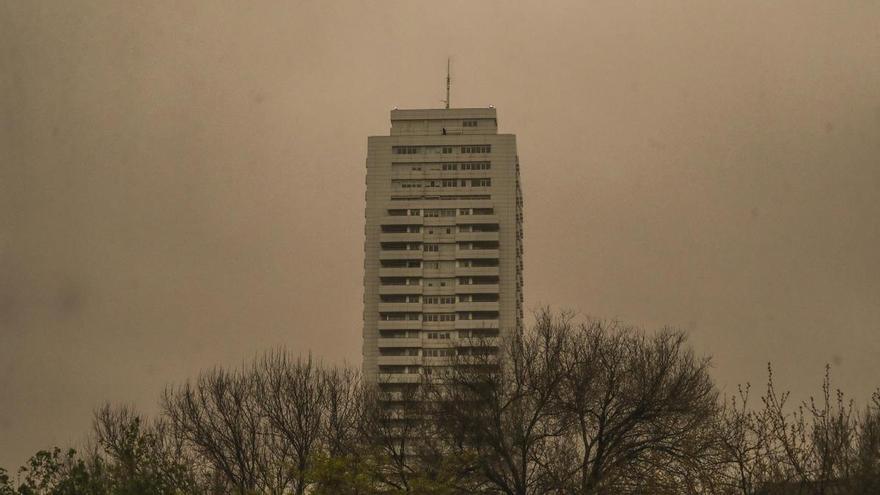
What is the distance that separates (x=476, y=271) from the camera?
5940 inches

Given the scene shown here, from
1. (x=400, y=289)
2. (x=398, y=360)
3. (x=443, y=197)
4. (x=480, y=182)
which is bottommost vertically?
(x=398, y=360)

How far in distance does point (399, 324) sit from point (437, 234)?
12542 mm

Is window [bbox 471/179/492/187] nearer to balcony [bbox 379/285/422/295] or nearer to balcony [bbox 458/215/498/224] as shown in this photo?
balcony [bbox 458/215/498/224]

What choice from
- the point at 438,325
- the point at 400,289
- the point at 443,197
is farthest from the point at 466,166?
the point at 438,325

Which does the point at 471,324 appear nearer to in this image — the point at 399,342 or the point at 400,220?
the point at 399,342

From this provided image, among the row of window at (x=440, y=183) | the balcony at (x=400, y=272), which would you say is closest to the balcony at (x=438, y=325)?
the balcony at (x=400, y=272)

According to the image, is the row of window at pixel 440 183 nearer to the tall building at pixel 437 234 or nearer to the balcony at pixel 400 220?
the tall building at pixel 437 234

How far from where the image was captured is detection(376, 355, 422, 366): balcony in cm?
14762

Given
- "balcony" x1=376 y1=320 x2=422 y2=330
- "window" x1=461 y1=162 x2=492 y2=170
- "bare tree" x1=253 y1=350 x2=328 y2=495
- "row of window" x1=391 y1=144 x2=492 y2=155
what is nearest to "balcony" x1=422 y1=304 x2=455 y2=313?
"balcony" x1=376 y1=320 x2=422 y2=330

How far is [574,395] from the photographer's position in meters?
44.1

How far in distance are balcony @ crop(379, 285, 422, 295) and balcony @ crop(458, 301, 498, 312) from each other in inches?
237

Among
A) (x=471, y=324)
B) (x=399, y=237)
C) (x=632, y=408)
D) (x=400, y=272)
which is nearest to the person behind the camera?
(x=632, y=408)

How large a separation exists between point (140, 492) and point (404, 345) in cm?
12090

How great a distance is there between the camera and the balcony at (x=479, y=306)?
149 meters
